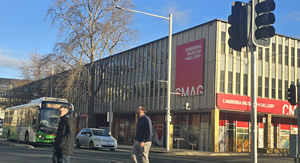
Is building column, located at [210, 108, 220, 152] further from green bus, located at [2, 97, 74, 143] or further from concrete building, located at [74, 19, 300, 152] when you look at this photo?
green bus, located at [2, 97, 74, 143]

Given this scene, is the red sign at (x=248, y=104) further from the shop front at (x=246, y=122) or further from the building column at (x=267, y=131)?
the building column at (x=267, y=131)

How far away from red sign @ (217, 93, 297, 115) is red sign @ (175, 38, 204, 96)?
6.37 feet

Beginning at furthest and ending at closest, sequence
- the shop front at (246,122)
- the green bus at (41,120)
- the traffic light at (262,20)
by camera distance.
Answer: the shop front at (246,122), the green bus at (41,120), the traffic light at (262,20)

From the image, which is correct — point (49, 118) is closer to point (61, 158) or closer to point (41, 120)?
point (41, 120)

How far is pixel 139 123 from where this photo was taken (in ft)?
28.0

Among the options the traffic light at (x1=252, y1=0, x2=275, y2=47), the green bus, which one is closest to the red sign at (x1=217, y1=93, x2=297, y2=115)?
the green bus

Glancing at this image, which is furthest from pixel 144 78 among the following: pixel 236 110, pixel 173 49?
pixel 236 110

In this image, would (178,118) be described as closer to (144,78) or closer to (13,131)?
(144,78)

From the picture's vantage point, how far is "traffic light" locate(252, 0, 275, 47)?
709cm

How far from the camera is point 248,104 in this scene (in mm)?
28734

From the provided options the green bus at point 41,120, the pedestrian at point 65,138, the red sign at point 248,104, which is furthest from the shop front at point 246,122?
the pedestrian at point 65,138

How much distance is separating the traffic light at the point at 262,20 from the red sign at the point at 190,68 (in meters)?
21.2

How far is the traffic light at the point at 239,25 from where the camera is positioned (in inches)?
288

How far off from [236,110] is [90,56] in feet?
47.6
